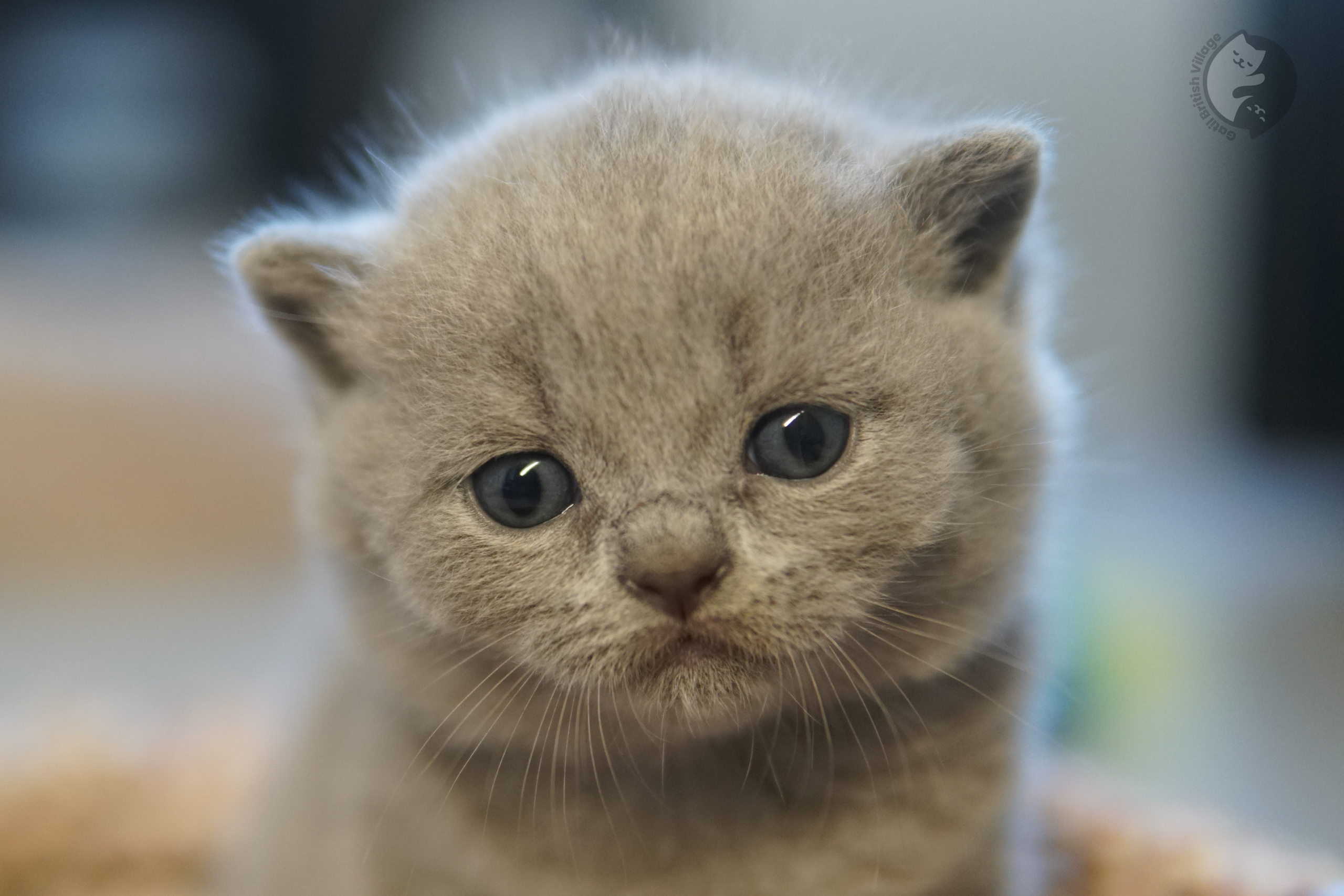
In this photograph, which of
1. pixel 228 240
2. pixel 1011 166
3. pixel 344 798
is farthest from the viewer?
pixel 344 798

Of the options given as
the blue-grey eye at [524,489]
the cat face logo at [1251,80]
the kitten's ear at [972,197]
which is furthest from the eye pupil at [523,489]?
the cat face logo at [1251,80]

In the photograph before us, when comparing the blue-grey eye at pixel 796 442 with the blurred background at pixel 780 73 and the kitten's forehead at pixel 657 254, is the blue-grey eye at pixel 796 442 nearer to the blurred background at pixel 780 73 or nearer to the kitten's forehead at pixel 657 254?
the kitten's forehead at pixel 657 254

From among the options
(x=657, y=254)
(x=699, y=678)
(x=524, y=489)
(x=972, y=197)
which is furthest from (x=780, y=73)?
(x=699, y=678)

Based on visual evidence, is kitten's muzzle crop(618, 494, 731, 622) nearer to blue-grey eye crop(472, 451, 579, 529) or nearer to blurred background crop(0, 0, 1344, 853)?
blue-grey eye crop(472, 451, 579, 529)

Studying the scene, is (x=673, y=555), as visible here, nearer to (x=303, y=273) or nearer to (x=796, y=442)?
(x=796, y=442)

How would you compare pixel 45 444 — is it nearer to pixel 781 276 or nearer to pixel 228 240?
pixel 228 240

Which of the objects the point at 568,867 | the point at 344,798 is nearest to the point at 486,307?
the point at 568,867

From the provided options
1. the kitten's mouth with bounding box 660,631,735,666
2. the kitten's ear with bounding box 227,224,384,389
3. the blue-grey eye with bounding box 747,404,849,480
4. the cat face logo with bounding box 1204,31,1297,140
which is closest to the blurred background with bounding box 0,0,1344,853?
the cat face logo with bounding box 1204,31,1297,140
